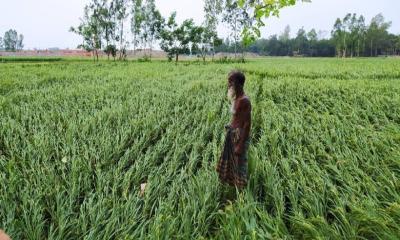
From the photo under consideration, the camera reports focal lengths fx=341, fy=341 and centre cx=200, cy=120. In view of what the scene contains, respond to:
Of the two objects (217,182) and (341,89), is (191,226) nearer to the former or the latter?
(217,182)

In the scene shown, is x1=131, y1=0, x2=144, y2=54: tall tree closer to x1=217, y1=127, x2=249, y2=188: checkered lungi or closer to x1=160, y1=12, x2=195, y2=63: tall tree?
x1=160, y1=12, x2=195, y2=63: tall tree

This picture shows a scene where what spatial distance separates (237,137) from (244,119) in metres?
0.18

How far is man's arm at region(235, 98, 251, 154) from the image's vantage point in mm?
2889

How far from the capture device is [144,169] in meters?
3.48

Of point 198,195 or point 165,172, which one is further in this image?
point 165,172

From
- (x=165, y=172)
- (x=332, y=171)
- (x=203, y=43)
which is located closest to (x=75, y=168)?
(x=165, y=172)

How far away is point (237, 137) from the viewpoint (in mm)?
2996

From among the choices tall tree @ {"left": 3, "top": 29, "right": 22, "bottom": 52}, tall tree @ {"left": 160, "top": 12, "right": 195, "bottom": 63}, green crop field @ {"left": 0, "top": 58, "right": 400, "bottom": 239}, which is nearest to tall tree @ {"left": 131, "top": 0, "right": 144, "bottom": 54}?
tall tree @ {"left": 160, "top": 12, "right": 195, "bottom": 63}

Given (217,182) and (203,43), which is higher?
(203,43)

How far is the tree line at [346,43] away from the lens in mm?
74750

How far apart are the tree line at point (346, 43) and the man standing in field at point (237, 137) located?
68001mm

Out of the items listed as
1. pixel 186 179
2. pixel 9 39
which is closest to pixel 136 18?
pixel 186 179

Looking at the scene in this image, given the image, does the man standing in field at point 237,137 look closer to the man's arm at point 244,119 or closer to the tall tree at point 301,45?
the man's arm at point 244,119

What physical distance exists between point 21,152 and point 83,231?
2.11m
